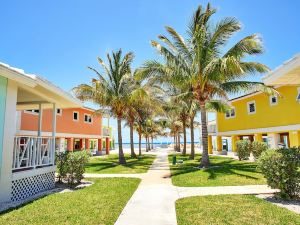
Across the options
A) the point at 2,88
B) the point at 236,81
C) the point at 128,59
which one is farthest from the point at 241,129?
the point at 2,88

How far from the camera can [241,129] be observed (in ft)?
89.2

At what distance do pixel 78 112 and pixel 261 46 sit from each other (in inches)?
856

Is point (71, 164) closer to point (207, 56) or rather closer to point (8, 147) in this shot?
point (8, 147)

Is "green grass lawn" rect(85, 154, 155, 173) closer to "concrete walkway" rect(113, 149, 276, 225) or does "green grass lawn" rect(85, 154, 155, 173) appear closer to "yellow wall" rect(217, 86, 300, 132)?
"concrete walkway" rect(113, 149, 276, 225)

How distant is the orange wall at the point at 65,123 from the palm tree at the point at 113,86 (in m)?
4.42

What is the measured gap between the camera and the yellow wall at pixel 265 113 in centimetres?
1983

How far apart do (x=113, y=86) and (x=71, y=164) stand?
10741mm

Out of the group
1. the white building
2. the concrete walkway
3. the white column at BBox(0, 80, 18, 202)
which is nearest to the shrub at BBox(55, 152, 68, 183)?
the white building

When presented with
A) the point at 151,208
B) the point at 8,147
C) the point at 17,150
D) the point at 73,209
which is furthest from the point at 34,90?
the point at 151,208

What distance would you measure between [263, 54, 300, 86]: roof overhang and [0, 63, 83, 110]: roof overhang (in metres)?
7.67

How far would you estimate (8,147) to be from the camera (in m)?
8.33

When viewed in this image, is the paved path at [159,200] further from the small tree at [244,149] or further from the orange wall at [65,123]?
the orange wall at [65,123]

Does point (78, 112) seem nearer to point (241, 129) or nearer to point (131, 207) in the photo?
point (241, 129)

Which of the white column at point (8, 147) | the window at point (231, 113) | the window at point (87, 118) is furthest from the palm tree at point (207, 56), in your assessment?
the window at point (87, 118)
